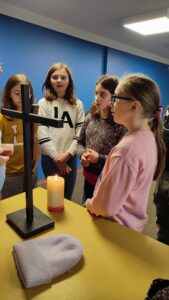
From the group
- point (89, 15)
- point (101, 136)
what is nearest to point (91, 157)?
point (101, 136)

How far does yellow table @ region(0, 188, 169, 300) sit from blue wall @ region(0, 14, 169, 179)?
2184 millimetres

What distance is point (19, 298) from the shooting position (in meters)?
0.56

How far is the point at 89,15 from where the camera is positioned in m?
2.60

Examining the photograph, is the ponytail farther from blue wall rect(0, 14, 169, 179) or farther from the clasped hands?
blue wall rect(0, 14, 169, 179)

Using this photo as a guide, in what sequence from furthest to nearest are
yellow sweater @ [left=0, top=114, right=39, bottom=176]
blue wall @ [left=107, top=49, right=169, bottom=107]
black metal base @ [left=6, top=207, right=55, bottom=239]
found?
blue wall @ [left=107, top=49, right=169, bottom=107]
yellow sweater @ [left=0, top=114, right=39, bottom=176]
black metal base @ [left=6, top=207, right=55, bottom=239]

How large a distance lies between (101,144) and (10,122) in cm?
66

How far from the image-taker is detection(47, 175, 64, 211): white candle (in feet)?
3.09

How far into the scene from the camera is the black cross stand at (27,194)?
2.55 feet

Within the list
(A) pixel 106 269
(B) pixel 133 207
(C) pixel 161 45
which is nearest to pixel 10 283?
(A) pixel 106 269

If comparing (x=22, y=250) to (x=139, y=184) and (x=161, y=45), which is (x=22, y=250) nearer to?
(x=139, y=184)

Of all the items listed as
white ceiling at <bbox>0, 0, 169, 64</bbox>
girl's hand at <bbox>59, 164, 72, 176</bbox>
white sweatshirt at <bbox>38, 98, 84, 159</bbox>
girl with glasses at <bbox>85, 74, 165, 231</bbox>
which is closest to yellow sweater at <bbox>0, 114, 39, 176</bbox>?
white sweatshirt at <bbox>38, 98, 84, 159</bbox>

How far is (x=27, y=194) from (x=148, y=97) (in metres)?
0.63

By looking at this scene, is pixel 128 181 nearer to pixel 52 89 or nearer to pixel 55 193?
pixel 55 193

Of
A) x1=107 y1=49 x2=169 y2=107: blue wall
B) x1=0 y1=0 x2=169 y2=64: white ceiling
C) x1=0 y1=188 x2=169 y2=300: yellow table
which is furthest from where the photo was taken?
x1=107 y1=49 x2=169 y2=107: blue wall
